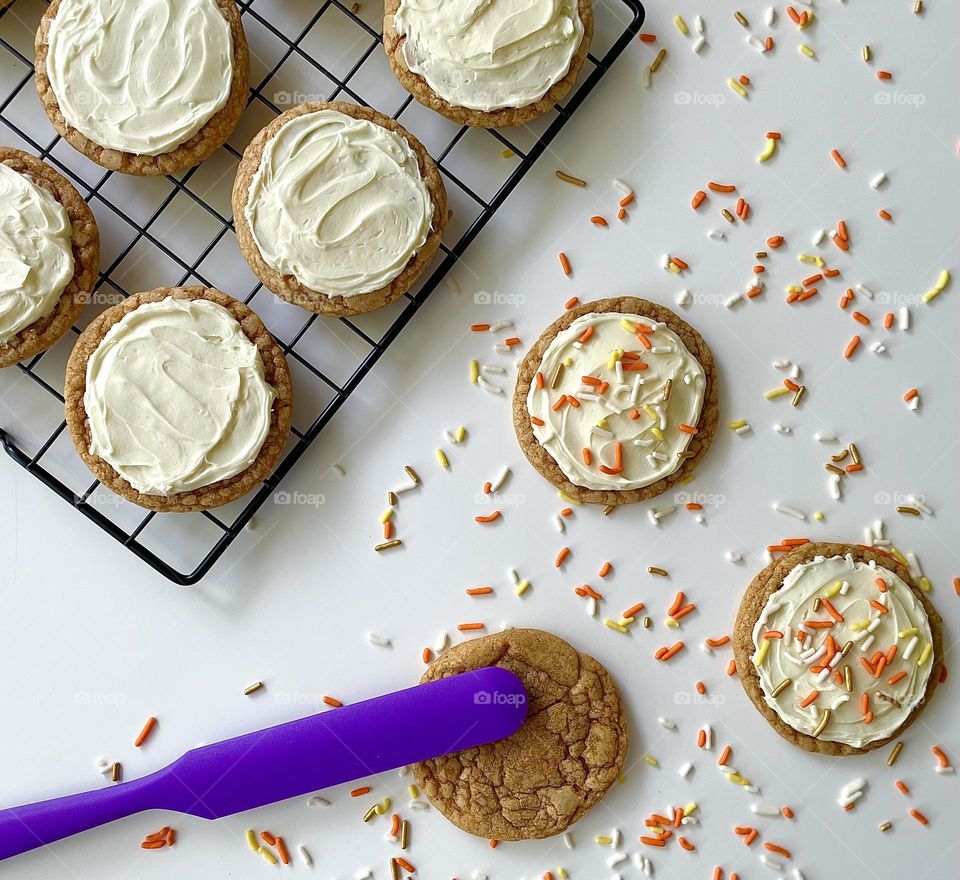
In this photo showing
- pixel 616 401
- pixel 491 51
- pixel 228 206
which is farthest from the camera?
pixel 228 206

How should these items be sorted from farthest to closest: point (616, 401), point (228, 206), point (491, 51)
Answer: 1. point (228, 206)
2. point (616, 401)
3. point (491, 51)

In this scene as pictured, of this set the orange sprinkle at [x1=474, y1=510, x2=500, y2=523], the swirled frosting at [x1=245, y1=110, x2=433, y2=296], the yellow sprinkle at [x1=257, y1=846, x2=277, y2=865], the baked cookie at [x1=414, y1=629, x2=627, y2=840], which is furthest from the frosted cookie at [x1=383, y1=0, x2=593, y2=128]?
the yellow sprinkle at [x1=257, y1=846, x2=277, y2=865]

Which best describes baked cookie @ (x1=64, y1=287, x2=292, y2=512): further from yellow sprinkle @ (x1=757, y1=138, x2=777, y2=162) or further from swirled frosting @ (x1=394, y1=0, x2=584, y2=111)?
yellow sprinkle @ (x1=757, y1=138, x2=777, y2=162)

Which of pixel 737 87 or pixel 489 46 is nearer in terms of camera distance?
pixel 489 46

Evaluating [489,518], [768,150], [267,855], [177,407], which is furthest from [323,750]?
[768,150]

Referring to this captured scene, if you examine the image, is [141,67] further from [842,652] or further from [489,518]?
[842,652]

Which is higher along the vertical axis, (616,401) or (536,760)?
(616,401)

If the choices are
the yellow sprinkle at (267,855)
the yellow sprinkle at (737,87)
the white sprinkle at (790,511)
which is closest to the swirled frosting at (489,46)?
the yellow sprinkle at (737,87)
